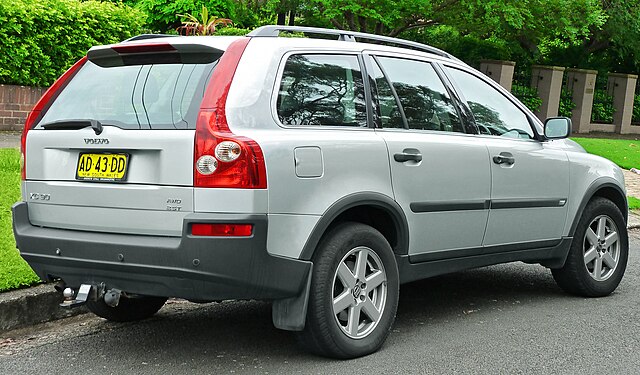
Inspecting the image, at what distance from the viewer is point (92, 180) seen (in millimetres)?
5055

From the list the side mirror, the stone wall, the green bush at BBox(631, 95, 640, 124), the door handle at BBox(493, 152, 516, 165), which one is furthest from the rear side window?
the green bush at BBox(631, 95, 640, 124)

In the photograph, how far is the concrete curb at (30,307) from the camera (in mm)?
5887

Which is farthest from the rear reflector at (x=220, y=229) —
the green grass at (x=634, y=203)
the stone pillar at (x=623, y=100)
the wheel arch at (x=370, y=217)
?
the stone pillar at (x=623, y=100)

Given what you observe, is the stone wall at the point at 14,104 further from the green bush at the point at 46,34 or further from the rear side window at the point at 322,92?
the rear side window at the point at 322,92

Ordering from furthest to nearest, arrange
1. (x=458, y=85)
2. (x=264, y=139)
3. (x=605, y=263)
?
(x=605, y=263) → (x=458, y=85) → (x=264, y=139)

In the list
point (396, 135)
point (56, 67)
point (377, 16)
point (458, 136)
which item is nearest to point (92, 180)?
point (396, 135)

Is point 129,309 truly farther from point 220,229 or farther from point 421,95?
point 421,95

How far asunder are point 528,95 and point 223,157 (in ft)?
80.2

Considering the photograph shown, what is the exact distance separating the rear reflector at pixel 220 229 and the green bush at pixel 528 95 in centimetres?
2414

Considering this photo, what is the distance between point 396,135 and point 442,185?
476 mm

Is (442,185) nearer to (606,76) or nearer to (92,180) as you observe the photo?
(92,180)

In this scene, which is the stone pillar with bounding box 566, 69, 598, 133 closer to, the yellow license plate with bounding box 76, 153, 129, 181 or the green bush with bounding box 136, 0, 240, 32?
the green bush with bounding box 136, 0, 240, 32

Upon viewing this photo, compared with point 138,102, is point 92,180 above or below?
below

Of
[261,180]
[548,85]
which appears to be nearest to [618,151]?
[548,85]
